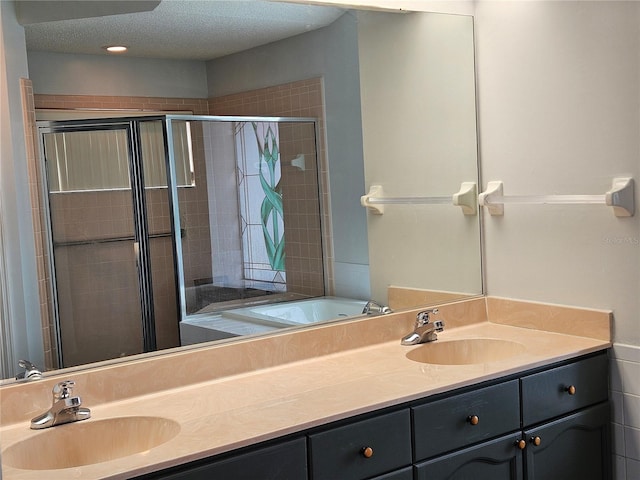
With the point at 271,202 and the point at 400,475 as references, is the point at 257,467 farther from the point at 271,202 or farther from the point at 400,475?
the point at 271,202

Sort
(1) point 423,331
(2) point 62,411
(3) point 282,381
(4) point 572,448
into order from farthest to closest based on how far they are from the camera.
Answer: (1) point 423,331
(4) point 572,448
(3) point 282,381
(2) point 62,411

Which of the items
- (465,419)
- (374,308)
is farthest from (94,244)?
(465,419)

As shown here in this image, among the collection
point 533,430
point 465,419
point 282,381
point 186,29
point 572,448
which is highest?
point 186,29

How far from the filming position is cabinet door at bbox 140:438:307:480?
169cm

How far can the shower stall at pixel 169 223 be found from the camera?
2.09 meters

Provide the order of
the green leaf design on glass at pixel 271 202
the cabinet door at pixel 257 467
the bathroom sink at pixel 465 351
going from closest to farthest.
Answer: the cabinet door at pixel 257 467 < the green leaf design on glass at pixel 271 202 < the bathroom sink at pixel 465 351

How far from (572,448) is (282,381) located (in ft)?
3.18

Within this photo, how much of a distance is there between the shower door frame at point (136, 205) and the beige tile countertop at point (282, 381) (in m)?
0.11

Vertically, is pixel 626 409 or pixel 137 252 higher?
pixel 137 252

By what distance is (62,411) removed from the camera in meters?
1.95

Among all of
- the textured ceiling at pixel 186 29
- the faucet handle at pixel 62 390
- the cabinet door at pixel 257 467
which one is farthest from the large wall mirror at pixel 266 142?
the cabinet door at pixel 257 467

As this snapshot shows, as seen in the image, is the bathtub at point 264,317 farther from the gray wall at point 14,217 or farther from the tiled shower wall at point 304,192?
the gray wall at point 14,217

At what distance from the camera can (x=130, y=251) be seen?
219 centimetres

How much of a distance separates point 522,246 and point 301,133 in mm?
919
